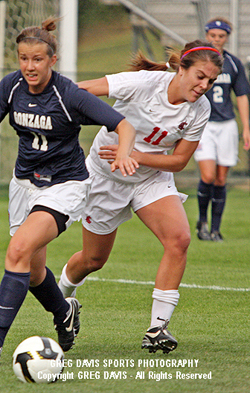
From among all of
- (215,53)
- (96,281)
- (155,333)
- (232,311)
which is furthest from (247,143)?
(155,333)

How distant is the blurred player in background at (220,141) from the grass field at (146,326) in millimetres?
538

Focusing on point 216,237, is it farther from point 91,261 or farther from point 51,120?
point 51,120

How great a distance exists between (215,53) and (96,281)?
271 centimetres

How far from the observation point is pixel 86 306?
15.8ft

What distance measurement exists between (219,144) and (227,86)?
728 millimetres

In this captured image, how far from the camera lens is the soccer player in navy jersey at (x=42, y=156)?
3221mm

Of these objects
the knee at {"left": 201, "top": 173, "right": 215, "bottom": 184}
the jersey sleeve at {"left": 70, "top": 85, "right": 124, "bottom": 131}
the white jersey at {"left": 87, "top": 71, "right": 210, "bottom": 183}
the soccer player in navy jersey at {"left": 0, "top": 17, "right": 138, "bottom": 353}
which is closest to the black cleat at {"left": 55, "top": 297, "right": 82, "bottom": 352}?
the soccer player in navy jersey at {"left": 0, "top": 17, "right": 138, "bottom": 353}

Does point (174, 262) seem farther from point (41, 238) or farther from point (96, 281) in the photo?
point (96, 281)

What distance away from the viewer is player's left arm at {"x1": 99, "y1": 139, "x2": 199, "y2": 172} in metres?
3.74

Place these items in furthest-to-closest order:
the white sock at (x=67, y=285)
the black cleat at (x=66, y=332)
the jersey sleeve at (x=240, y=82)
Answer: the jersey sleeve at (x=240, y=82) → the white sock at (x=67, y=285) → the black cleat at (x=66, y=332)

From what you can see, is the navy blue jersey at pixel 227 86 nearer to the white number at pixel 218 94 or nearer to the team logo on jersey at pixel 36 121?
the white number at pixel 218 94

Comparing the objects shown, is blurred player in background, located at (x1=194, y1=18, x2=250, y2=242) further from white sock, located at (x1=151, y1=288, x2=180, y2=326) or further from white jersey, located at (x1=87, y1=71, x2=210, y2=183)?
white sock, located at (x1=151, y1=288, x2=180, y2=326)

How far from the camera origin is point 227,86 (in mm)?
7855

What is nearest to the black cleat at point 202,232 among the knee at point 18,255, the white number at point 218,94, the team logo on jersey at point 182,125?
the white number at point 218,94
